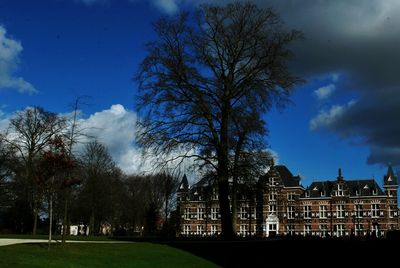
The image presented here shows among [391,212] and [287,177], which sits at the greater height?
[287,177]

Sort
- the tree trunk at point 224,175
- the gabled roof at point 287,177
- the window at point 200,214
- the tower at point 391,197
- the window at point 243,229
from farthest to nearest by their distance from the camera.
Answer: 1. the window at point 200,214
2. the window at point 243,229
3. the gabled roof at point 287,177
4. the tower at point 391,197
5. the tree trunk at point 224,175

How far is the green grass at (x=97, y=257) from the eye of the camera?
1886 centimetres

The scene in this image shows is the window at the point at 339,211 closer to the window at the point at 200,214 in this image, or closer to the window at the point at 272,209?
the window at the point at 272,209

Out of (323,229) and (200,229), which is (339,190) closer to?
(323,229)

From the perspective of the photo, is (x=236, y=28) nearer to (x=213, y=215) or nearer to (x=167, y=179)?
(x=167, y=179)

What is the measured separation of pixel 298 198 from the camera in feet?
351

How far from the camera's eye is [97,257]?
2162cm

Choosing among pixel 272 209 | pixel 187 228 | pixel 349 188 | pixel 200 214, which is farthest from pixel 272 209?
pixel 187 228

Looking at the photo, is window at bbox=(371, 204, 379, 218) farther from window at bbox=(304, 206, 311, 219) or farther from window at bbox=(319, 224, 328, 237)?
window at bbox=(304, 206, 311, 219)

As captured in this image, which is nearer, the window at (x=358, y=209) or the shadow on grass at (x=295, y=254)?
the shadow on grass at (x=295, y=254)

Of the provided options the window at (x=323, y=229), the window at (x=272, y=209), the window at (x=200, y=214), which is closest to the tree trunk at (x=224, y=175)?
the window at (x=323, y=229)

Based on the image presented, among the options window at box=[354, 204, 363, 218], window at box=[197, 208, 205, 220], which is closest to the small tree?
window at box=[354, 204, 363, 218]

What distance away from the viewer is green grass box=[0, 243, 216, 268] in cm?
1886

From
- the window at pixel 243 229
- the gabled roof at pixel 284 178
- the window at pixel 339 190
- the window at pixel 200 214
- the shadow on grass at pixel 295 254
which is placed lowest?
the shadow on grass at pixel 295 254
